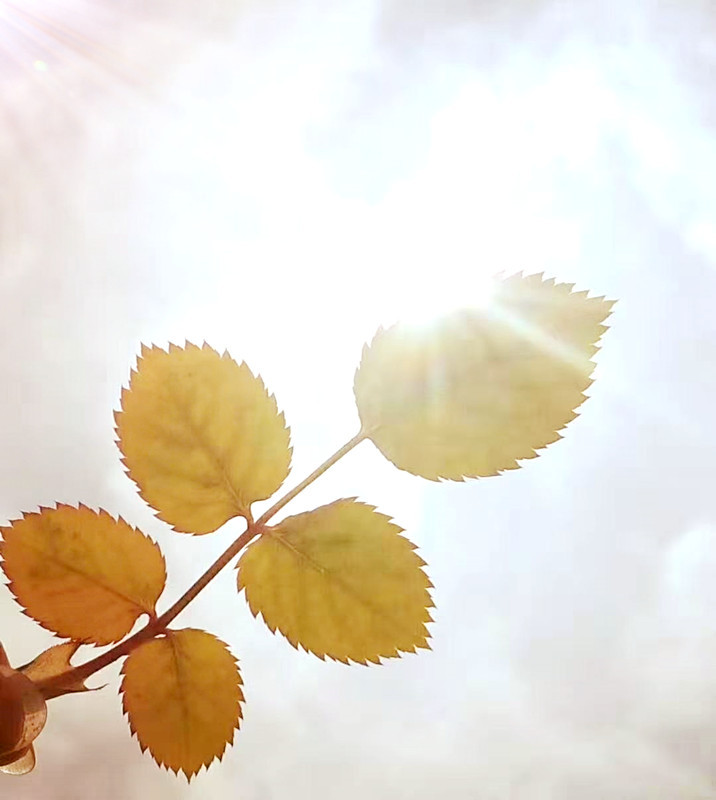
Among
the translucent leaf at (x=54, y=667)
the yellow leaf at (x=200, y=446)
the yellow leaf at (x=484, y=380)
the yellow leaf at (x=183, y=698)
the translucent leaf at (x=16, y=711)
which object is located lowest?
the translucent leaf at (x=16, y=711)

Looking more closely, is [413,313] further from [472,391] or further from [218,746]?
[218,746]

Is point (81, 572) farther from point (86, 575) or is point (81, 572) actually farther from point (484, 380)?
point (484, 380)

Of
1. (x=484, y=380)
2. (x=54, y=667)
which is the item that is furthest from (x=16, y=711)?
(x=484, y=380)

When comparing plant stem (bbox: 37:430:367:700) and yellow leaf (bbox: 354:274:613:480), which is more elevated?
yellow leaf (bbox: 354:274:613:480)

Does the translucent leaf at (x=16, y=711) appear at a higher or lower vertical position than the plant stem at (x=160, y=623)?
lower

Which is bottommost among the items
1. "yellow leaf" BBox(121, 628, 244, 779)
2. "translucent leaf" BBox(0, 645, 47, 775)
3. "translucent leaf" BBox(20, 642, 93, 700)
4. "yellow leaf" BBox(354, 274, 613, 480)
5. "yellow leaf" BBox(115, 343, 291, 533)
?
"translucent leaf" BBox(0, 645, 47, 775)
